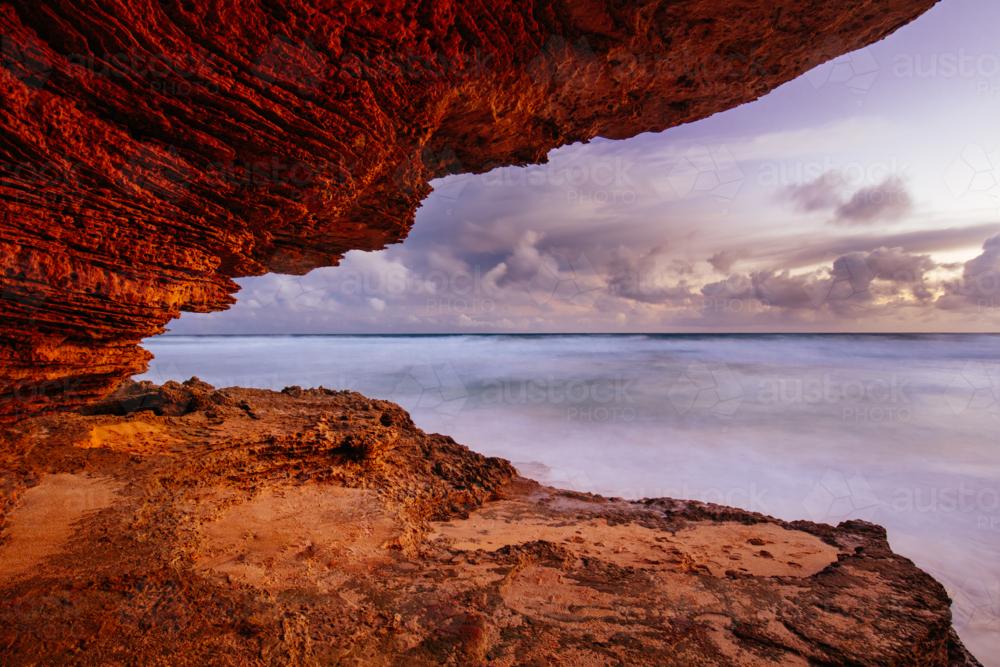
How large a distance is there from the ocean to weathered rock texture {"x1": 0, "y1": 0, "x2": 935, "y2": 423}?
7011 millimetres

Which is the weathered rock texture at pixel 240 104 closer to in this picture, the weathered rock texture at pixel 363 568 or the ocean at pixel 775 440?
the weathered rock texture at pixel 363 568

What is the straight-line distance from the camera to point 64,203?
295 centimetres

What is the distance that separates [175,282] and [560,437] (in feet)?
30.2

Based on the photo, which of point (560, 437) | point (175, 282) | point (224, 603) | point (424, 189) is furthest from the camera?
point (560, 437)

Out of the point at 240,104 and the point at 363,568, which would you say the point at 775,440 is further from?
the point at 240,104

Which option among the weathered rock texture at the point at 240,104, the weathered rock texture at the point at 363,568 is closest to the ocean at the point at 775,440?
the weathered rock texture at the point at 363,568

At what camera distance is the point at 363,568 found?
10.0 ft

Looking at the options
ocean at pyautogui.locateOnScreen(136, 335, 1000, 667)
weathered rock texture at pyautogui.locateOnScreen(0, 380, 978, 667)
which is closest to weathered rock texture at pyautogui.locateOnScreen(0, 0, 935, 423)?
weathered rock texture at pyautogui.locateOnScreen(0, 380, 978, 667)

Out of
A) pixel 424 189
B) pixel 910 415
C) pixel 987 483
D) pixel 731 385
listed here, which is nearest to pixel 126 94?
pixel 424 189

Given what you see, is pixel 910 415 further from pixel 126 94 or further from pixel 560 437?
pixel 126 94

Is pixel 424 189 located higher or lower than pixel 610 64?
lower

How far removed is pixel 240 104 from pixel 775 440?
13.1m

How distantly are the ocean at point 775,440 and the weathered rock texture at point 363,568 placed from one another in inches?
131

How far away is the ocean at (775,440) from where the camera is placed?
6.52 m
